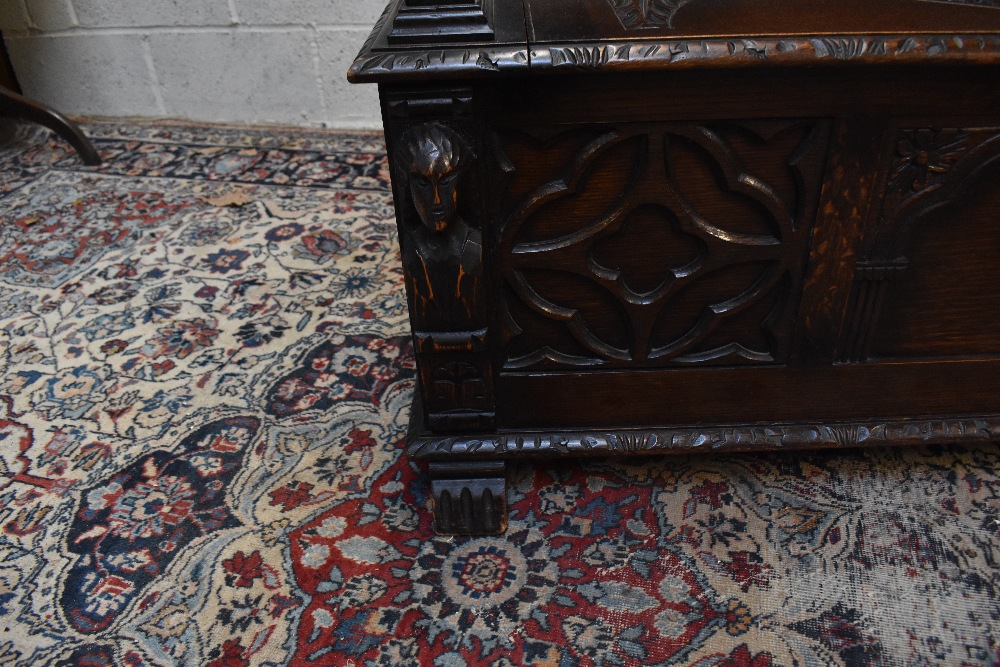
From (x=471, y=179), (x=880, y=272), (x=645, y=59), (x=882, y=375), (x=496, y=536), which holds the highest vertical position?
(x=645, y=59)

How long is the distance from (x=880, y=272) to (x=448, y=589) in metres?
0.86

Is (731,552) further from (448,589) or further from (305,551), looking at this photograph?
(305,551)

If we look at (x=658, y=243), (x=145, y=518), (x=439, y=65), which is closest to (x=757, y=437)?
(x=658, y=243)

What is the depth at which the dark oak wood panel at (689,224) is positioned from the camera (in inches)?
39.4

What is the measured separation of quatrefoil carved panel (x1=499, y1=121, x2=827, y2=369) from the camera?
1.08m

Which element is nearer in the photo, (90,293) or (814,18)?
(814,18)

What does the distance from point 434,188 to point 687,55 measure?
0.38 metres

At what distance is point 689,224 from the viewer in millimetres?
1137

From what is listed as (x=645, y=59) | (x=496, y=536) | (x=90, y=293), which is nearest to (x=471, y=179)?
(x=645, y=59)

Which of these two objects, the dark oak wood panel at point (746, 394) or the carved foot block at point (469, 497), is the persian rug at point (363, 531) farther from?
the dark oak wood panel at point (746, 394)

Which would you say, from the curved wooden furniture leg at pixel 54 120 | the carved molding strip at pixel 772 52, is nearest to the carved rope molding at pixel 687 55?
the carved molding strip at pixel 772 52

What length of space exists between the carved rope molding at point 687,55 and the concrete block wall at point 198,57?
1.95m

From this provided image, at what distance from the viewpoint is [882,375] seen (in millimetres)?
1281

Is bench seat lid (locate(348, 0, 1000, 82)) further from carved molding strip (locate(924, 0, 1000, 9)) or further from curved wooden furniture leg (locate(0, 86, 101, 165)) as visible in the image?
curved wooden furniture leg (locate(0, 86, 101, 165))
